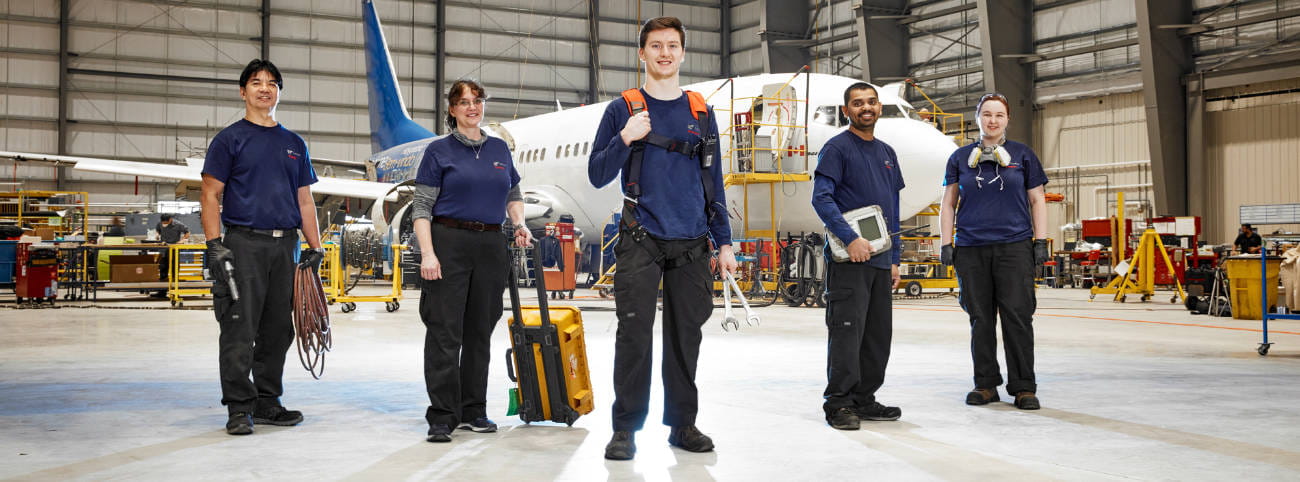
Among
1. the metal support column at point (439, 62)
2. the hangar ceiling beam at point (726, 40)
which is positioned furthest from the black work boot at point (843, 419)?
the hangar ceiling beam at point (726, 40)

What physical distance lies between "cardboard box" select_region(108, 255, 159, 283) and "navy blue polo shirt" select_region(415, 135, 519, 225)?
41.5ft

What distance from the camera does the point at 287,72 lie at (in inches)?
1291

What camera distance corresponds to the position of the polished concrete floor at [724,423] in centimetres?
344

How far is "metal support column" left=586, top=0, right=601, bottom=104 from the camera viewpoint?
1436 inches

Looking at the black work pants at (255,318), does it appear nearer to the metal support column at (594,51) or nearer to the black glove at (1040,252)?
the black glove at (1040,252)

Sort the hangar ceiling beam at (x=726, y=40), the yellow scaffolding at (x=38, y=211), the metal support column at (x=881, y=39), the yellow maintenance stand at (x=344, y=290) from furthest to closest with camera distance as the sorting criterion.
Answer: the hangar ceiling beam at (x=726, y=40), the metal support column at (x=881, y=39), the yellow scaffolding at (x=38, y=211), the yellow maintenance stand at (x=344, y=290)

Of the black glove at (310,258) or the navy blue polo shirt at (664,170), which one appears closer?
the navy blue polo shirt at (664,170)

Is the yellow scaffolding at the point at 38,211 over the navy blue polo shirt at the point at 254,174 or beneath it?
over

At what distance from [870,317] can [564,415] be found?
1.44 metres

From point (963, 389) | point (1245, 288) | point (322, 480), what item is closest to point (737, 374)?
point (963, 389)

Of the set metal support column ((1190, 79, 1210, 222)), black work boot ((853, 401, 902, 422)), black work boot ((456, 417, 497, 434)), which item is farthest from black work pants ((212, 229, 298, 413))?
metal support column ((1190, 79, 1210, 222))

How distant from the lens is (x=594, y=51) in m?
36.8

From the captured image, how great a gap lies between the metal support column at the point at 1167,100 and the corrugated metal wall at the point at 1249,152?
516mm

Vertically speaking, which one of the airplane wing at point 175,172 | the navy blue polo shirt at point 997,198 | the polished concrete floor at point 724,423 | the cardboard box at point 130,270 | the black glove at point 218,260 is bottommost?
the polished concrete floor at point 724,423
